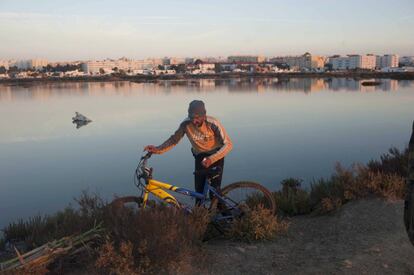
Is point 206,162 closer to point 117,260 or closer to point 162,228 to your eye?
point 162,228

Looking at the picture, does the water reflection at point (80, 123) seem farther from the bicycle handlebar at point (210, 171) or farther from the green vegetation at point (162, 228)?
the bicycle handlebar at point (210, 171)

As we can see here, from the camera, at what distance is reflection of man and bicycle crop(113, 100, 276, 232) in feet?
16.8

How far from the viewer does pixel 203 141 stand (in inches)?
215

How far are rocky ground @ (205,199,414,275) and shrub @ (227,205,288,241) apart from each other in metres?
0.10

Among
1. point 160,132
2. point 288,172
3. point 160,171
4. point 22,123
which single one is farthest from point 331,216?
point 22,123

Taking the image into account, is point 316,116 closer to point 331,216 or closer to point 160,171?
point 160,171

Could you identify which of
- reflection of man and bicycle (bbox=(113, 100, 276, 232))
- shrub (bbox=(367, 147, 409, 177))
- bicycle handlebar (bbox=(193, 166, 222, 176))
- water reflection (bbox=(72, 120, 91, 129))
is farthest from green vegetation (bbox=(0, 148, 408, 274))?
water reflection (bbox=(72, 120, 91, 129))

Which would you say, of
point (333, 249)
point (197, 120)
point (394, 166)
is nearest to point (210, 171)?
point (197, 120)

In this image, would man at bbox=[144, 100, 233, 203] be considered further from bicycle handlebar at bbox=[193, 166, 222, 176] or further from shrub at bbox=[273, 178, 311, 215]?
shrub at bbox=[273, 178, 311, 215]

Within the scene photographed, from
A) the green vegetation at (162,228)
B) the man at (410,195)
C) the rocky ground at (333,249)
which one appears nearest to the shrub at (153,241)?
the green vegetation at (162,228)

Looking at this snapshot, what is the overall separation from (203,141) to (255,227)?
1182 mm

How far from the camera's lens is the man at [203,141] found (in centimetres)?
525

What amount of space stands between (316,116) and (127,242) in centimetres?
2195

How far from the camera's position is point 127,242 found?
4.25m
